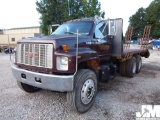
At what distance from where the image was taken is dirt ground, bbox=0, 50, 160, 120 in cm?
356

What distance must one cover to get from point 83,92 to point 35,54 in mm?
1381

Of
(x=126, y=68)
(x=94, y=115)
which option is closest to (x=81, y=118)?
(x=94, y=115)

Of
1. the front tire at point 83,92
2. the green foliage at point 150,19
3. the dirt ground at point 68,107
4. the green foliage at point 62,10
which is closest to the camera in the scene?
the front tire at point 83,92

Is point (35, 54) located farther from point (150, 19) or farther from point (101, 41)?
point (150, 19)

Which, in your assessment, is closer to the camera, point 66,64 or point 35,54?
point 66,64

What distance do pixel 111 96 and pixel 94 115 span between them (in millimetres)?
1286

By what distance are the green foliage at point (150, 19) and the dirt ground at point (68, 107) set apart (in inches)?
2118

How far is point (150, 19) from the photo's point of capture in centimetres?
5997

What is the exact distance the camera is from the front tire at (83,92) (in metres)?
3.44

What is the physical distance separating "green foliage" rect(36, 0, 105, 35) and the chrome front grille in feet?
59.1

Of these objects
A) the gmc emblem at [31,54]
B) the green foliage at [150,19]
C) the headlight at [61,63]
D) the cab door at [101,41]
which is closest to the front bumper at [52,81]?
the headlight at [61,63]

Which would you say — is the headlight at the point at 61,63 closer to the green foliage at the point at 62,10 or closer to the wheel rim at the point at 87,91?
the wheel rim at the point at 87,91

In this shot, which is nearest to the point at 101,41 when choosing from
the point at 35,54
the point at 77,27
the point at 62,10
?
the point at 77,27

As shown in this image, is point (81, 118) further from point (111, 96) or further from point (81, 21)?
point (81, 21)
